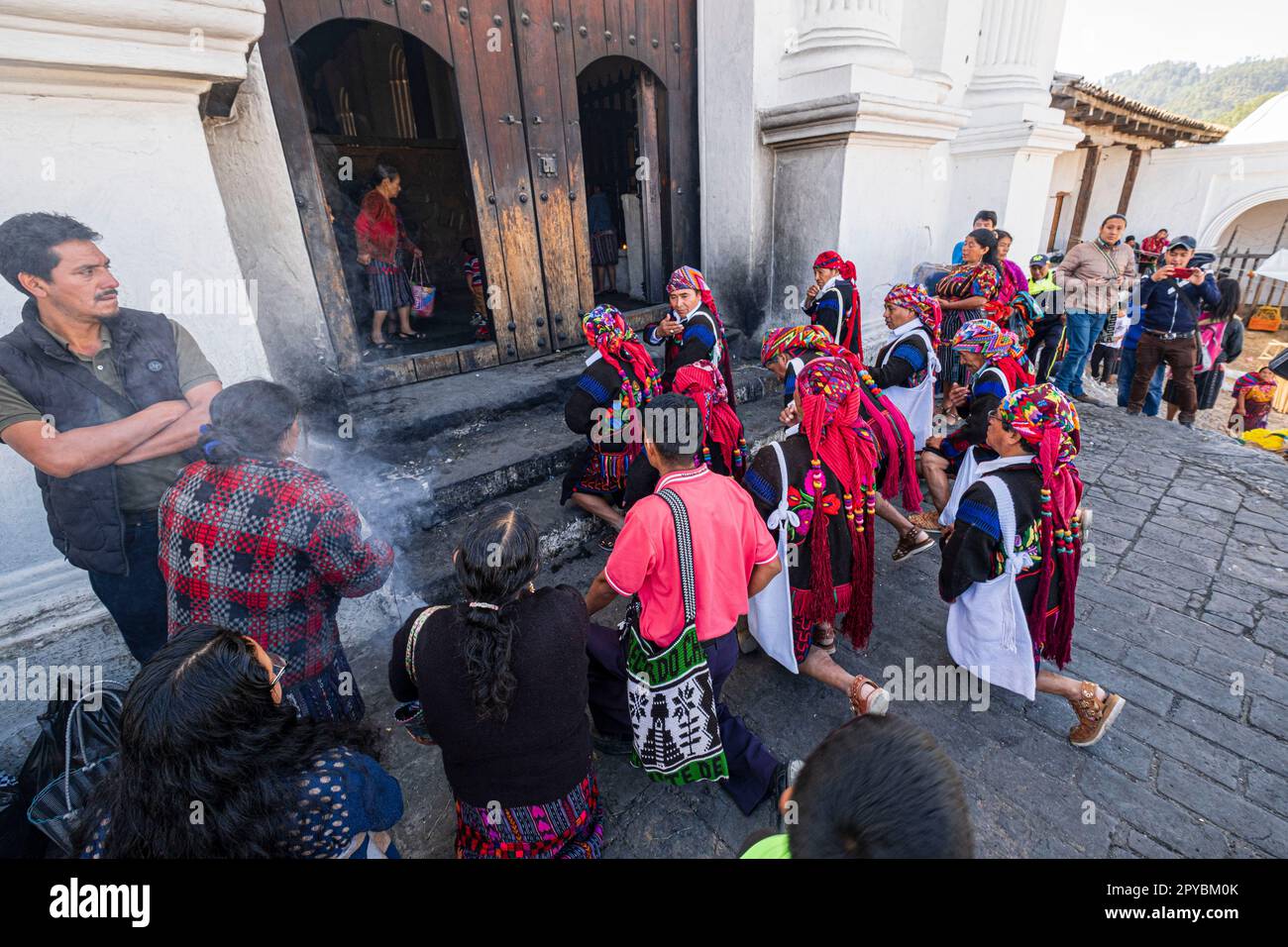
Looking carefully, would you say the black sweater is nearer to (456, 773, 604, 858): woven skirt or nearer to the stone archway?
(456, 773, 604, 858): woven skirt

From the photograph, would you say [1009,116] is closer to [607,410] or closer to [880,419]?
[880,419]

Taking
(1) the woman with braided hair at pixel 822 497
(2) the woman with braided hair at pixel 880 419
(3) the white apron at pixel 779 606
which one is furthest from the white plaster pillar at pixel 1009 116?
(3) the white apron at pixel 779 606

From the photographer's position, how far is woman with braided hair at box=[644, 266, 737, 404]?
13.1ft

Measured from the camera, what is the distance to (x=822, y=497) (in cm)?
275

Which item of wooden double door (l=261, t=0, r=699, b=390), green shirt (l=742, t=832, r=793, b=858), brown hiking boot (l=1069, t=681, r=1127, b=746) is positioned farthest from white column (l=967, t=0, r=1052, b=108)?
green shirt (l=742, t=832, r=793, b=858)

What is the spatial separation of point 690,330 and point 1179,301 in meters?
5.88

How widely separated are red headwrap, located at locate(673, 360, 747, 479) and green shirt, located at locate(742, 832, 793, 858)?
2440 millimetres

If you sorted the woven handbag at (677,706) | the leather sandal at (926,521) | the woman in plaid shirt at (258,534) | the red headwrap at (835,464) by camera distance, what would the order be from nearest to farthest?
the woman in plaid shirt at (258,534)
the woven handbag at (677,706)
the red headwrap at (835,464)
the leather sandal at (926,521)

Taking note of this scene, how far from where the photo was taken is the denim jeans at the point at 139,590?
220cm

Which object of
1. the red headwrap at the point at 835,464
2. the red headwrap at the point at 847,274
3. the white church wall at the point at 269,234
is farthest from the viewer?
the red headwrap at the point at 847,274

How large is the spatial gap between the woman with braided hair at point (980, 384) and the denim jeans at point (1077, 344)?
11.7ft

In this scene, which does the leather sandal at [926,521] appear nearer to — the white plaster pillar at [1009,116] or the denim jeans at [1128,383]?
the denim jeans at [1128,383]

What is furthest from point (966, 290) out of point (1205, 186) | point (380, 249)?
point (1205, 186)

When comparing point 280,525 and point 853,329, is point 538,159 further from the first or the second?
point 280,525
